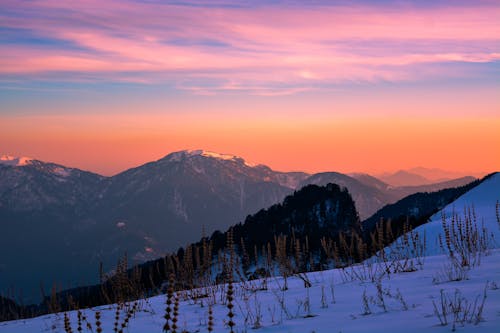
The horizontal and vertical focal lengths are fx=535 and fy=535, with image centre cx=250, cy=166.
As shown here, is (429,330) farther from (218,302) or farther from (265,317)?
(218,302)

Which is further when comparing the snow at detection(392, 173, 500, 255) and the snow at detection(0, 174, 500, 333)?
→ the snow at detection(392, 173, 500, 255)

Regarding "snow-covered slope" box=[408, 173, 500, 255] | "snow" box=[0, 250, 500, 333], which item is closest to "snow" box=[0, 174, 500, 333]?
"snow" box=[0, 250, 500, 333]

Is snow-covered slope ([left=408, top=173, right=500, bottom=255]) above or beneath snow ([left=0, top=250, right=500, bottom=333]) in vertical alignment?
above

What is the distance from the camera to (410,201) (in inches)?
6594

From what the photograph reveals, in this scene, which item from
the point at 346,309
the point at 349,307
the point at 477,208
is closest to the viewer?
the point at 346,309

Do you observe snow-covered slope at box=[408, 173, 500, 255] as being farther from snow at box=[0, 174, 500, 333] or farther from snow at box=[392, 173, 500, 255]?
snow at box=[0, 174, 500, 333]

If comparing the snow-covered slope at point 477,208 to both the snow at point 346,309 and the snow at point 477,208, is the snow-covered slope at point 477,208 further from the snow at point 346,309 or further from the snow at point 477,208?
the snow at point 346,309

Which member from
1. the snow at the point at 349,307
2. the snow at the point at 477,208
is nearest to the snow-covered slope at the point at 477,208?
the snow at the point at 477,208

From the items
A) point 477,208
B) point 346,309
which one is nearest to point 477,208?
A: point 477,208

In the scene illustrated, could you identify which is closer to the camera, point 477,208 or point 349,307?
point 349,307

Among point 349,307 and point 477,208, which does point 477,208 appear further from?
point 349,307

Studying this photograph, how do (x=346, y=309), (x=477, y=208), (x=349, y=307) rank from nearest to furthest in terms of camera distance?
(x=346, y=309), (x=349, y=307), (x=477, y=208)

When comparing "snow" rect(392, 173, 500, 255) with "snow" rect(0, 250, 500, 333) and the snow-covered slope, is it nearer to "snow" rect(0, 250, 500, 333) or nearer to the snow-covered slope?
the snow-covered slope

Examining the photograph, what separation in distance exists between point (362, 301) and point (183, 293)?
4.89 metres
